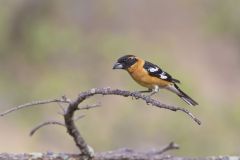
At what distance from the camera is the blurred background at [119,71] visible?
25.0ft

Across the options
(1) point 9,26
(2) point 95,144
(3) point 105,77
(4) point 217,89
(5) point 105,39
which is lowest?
(2) point 95,144

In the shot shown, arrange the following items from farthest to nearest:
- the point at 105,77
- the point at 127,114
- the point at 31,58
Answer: the point at 31,58 < the point at 105,77 < the point at 127,114

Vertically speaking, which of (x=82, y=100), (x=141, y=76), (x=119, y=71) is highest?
(x=119, y=71)

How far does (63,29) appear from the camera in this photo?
31.1 feet

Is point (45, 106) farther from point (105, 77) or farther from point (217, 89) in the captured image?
point (217, 89)

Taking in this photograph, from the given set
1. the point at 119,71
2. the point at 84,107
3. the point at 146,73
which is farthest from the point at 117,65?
the point at 119,71

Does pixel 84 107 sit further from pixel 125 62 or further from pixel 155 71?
pixel 155 71

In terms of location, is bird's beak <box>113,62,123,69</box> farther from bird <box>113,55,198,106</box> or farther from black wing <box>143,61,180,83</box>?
black wing <box>143,61,180,83</box>

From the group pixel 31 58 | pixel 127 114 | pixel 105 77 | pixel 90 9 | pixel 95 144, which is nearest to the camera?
pixel 95 144

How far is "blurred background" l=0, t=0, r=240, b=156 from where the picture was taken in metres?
7.61

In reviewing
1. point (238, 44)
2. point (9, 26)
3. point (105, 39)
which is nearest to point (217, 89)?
point (238, 44)

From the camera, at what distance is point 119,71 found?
8.63 metres

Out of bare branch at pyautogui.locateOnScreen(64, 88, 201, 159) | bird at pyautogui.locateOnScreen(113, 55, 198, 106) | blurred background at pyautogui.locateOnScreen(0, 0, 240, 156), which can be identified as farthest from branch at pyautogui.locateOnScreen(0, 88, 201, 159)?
blurred background at pyautogui.locateOnScreen(0, 0, 240, 156)

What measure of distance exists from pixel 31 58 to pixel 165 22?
2.19 meters
